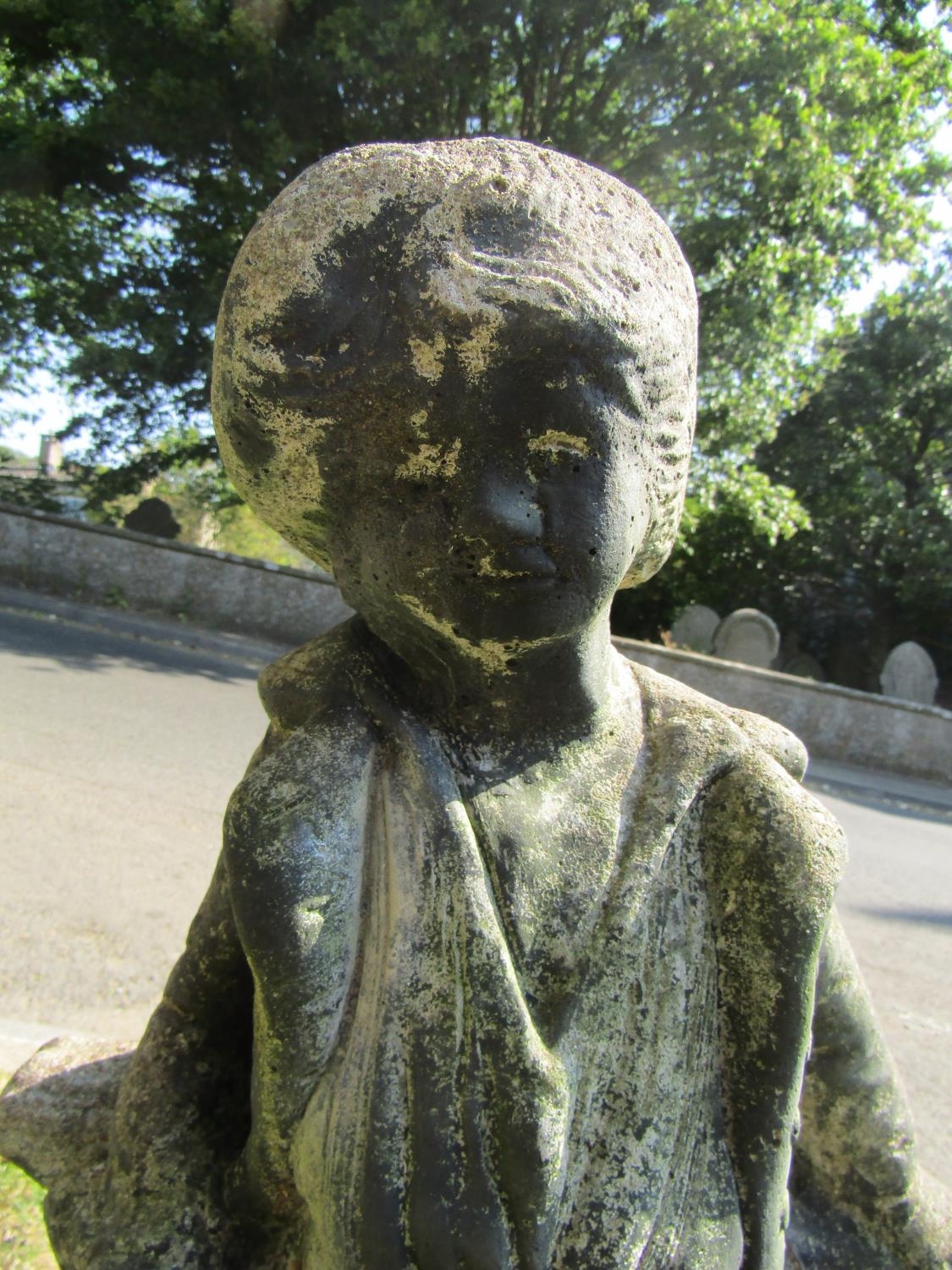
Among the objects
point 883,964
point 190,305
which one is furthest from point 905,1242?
point 190,305

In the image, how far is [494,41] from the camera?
9438mm

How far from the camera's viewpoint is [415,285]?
40.6 inches

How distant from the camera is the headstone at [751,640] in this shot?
12.7m

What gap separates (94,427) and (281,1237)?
11.8 meters

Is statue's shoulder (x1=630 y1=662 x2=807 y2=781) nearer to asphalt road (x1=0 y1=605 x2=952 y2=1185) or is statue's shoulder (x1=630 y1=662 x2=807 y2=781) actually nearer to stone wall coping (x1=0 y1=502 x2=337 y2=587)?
asphalt road (x1=0 y1=605 x2=952 y2=1185)

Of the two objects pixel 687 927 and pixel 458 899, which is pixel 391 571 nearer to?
pixel 458 899

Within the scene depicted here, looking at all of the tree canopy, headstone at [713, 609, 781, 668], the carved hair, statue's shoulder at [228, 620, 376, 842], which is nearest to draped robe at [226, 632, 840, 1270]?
statue's shoulder at [228, 620, 376, 842]

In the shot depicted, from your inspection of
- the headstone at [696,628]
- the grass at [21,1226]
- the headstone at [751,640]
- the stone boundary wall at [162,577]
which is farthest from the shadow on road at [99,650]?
the headstone at [696,628]

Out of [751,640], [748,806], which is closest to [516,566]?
[748,806]

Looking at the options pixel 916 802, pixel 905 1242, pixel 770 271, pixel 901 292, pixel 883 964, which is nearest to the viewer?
pixel 905 1242

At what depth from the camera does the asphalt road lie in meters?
3.23

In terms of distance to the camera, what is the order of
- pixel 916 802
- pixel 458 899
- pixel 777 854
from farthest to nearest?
1. pixel 916 802
2. pixel 777 854
3. pixel 458 899

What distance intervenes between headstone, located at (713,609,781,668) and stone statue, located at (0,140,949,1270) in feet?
38.6

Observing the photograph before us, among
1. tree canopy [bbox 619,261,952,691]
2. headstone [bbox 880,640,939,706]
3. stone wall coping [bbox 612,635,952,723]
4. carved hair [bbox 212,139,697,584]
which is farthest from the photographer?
tree canopy [bbox 619,261,952,691]
